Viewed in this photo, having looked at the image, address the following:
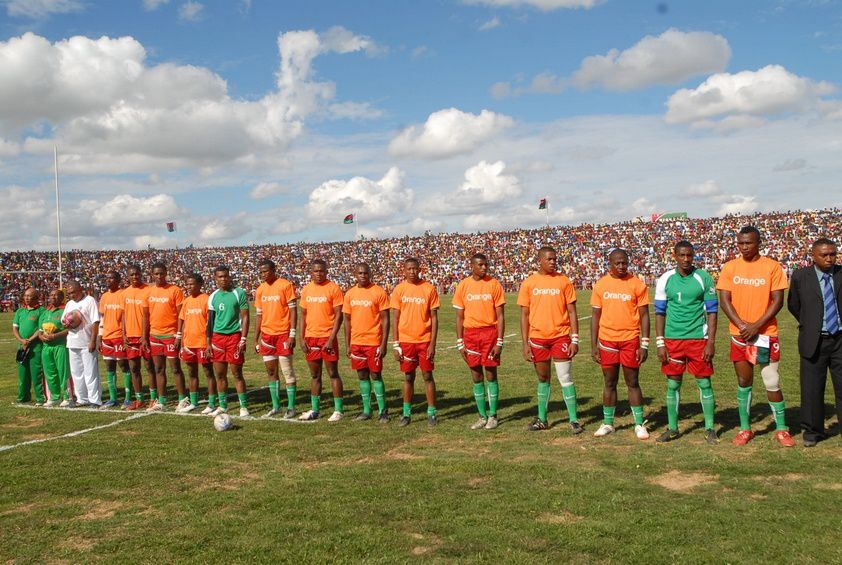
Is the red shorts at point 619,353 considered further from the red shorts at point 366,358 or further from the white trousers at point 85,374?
the white trousers at point 85,374

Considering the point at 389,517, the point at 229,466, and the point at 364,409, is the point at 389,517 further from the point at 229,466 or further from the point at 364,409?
the point at 364,409

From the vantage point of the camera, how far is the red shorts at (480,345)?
8242mm

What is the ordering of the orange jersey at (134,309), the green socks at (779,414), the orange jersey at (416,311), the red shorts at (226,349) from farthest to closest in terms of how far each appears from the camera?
the orange jersey at (134,309), the red shorts at (226,349), the orange jersey at (416,311), the green socks at (779,414)

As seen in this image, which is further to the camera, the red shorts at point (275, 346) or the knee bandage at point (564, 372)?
A: the red shorts at point (275, 346)

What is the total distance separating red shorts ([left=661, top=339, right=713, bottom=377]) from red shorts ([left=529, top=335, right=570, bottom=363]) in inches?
45.1

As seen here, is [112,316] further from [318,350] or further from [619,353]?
[619,353]

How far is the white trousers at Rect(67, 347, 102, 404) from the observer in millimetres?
10484

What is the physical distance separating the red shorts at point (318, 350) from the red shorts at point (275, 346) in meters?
0.34

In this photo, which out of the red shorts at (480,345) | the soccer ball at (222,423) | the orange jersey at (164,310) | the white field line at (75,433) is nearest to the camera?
the white field line at (75,433)

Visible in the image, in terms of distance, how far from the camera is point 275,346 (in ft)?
30.5

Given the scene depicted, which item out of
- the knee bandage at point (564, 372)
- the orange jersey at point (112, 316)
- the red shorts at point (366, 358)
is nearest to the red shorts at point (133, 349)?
the orange jersey at point (112, 316)

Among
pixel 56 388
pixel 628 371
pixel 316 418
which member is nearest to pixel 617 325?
pixel 628 371

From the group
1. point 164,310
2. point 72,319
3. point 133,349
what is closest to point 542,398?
point 164,310

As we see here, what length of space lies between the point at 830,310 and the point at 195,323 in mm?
8246
